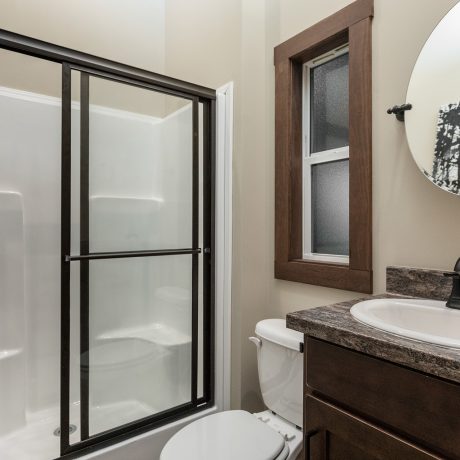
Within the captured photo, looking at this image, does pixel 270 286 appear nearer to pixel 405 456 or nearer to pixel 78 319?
pixel 78 319

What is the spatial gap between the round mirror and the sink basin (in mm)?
376

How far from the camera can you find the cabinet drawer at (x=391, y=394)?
662 millimetres

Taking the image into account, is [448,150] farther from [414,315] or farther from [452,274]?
[414,315]

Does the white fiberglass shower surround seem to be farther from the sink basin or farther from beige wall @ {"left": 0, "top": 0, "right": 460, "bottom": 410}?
the sink basin

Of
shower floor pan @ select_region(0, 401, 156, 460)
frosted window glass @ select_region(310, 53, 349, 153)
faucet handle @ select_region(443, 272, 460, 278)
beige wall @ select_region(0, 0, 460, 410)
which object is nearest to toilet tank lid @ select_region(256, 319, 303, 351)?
beige wall @ select_region(0, 0, 460, 410)

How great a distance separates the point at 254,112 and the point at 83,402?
1.58 metres

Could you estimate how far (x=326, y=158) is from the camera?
5.33ft

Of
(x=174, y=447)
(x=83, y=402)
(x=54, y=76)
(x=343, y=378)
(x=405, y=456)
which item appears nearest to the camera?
(x=405, y=456)

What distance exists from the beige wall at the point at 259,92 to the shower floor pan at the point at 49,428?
1.74ft

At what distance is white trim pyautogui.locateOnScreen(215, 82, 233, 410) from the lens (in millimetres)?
1787

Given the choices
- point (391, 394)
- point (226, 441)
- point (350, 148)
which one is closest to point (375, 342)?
point (391, 394)

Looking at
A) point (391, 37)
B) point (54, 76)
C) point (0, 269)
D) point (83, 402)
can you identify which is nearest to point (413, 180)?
point (391, 37)

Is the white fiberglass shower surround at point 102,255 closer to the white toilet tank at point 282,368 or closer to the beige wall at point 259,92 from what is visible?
the beige wall at point 259,92

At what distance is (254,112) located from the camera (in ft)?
5.82
